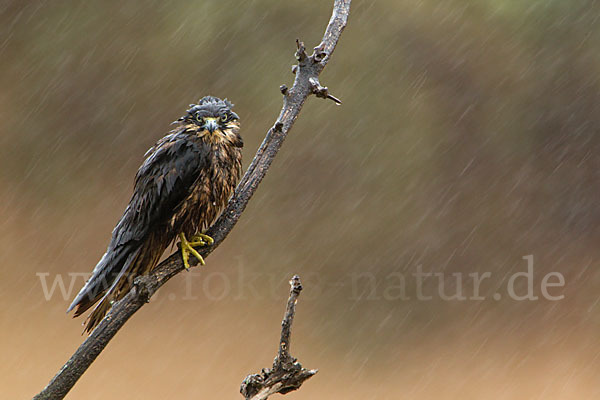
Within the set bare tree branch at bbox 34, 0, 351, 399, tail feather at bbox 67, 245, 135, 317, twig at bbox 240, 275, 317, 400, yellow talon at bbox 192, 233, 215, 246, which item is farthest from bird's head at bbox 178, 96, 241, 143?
twig at bbox 240, 275, 317, 400

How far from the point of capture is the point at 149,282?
1.84m

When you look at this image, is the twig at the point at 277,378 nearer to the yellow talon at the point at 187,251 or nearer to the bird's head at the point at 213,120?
the yellow talon at the point at 187,251

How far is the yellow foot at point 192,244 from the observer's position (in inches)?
77.4

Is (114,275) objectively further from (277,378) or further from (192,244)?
(277,378)

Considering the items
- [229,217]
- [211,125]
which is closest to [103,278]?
[229,217]

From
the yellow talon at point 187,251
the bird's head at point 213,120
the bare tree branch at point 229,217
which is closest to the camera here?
the bare tree branch at point 229,217

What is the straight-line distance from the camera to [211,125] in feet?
6.66

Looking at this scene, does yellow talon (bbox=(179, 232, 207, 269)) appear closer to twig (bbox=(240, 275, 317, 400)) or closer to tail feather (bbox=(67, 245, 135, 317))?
tail feather (bbox=(67, 245, 135, 317))

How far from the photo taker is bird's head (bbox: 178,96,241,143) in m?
2.08

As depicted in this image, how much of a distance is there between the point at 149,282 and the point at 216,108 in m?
0.61

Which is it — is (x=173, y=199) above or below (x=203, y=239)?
above

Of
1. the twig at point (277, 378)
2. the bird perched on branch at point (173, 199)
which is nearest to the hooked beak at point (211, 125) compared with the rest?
the bird perched on branch at point (173, 199)

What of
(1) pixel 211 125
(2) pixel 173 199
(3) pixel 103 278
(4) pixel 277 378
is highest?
(1) pixel 211 125

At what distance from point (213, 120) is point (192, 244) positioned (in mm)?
398
